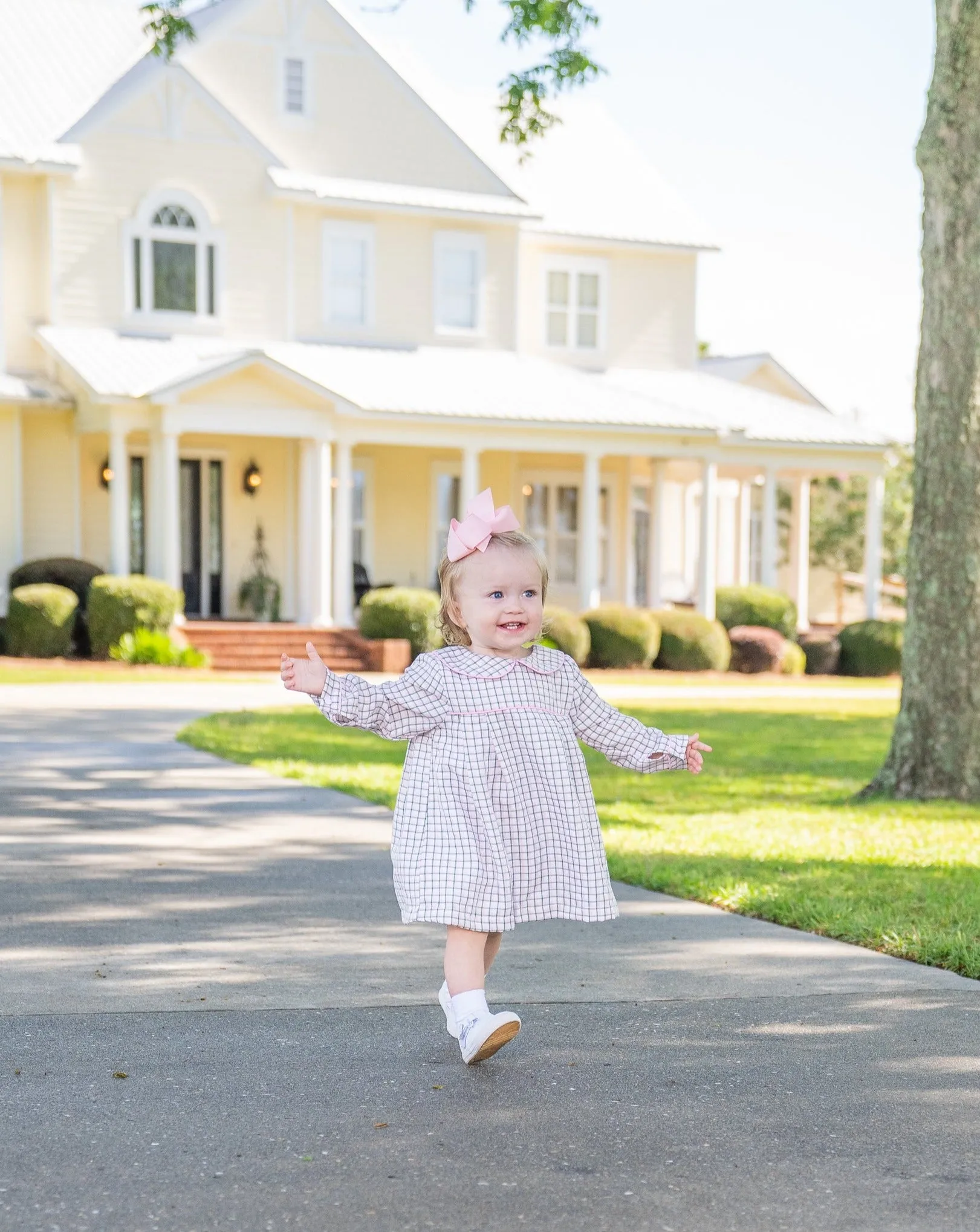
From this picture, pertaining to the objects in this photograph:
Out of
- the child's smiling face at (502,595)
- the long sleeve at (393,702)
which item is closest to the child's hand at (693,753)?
the child's smiling face at (502,595)

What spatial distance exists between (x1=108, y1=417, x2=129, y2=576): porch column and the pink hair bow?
16995mm

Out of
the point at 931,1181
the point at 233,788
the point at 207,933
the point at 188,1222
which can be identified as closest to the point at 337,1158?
the point at 188,1222

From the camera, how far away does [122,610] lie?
66.2 feet

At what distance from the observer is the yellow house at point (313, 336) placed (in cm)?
2206

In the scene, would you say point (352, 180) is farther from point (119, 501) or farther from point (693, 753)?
point (693, 753)

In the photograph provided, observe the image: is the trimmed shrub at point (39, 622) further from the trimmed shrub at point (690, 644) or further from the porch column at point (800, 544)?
the porch column at point (800, 544)

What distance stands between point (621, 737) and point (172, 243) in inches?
774

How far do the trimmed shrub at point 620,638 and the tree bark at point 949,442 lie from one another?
483 inches

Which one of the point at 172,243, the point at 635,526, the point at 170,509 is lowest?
the point at 635,526

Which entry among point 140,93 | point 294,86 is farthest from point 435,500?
point 140,93

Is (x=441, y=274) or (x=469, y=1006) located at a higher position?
(x=441, y=274)

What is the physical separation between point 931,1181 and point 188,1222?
156 centimetres

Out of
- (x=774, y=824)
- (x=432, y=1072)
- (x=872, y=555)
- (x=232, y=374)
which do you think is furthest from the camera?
(x=872, y=555)

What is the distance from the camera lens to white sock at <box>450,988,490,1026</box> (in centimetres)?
433
